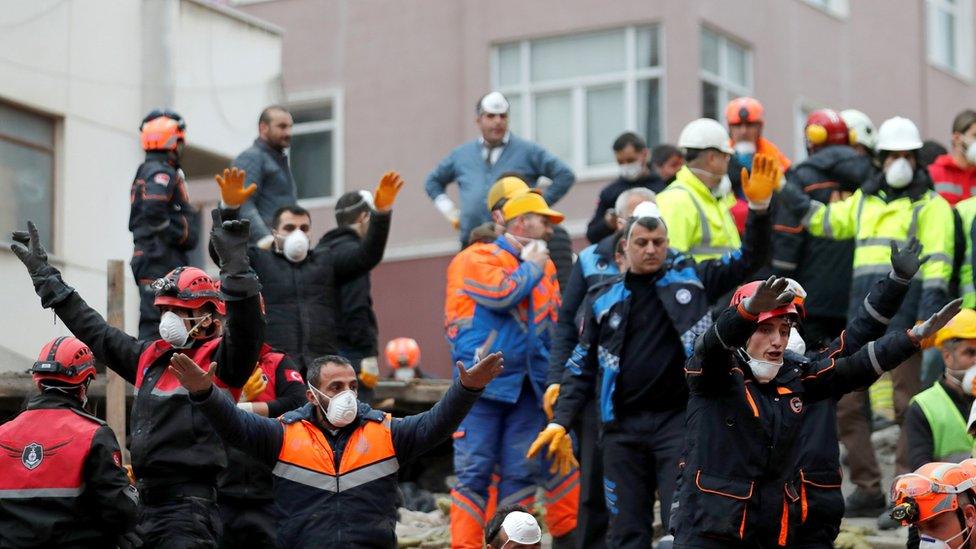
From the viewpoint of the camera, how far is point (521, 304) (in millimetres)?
13906

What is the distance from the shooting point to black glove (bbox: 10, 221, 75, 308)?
38.6 feet

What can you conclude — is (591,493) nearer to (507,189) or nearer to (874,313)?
(507,189)

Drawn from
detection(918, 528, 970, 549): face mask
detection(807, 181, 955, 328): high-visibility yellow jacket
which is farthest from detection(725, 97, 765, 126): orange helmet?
detection(918, 528, 970, 549): face mask

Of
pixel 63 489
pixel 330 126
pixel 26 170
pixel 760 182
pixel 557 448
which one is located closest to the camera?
pixel 63 489

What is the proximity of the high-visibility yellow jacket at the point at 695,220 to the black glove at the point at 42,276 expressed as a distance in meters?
3.95

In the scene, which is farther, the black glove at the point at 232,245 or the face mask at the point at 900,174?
the face mask at the point at 900,174

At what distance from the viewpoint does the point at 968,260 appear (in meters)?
15.4

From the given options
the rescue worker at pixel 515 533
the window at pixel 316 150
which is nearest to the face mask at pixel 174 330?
the rescue worker at pixel 515 533

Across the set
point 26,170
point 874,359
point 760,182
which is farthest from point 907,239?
point 26,170

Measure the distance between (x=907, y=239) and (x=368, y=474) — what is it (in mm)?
6004

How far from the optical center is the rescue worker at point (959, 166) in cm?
1614

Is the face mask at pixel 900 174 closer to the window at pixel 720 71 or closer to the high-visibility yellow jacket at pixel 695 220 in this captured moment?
the high-visibility yellow jacket at pixel 695 220

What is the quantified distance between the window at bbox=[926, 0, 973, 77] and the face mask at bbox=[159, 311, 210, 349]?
1003 inches

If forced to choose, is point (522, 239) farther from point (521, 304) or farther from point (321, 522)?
point (321, 522)
